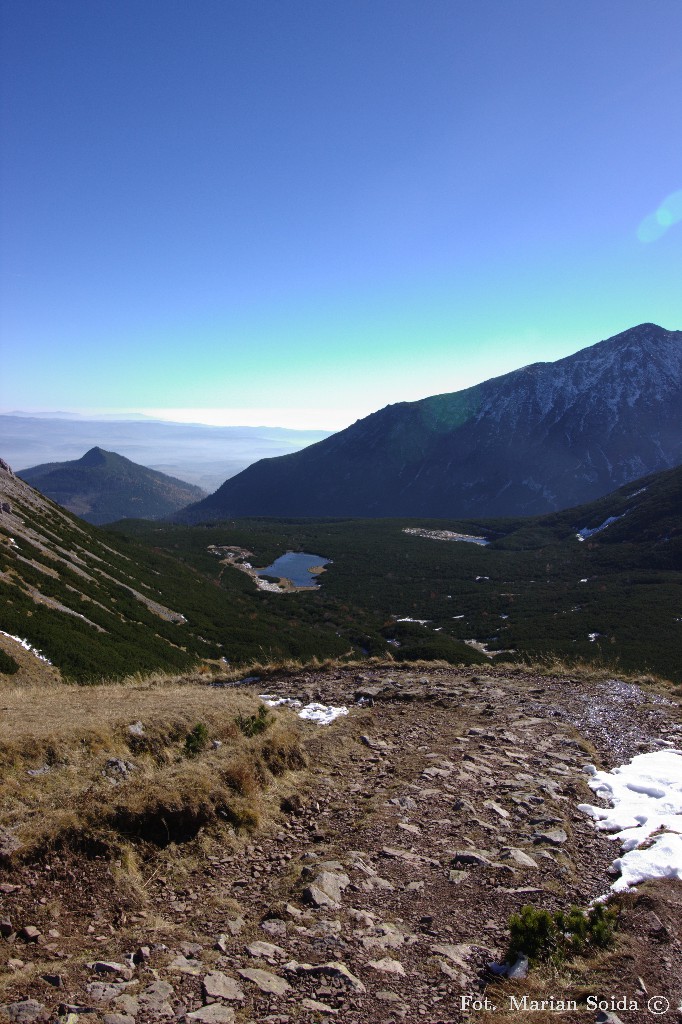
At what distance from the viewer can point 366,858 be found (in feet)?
27.1

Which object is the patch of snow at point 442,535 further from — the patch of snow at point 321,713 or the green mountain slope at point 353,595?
the patch of snow at point 321,713

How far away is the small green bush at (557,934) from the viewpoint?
6168 millimetres

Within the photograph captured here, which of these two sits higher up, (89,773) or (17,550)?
(17,550)

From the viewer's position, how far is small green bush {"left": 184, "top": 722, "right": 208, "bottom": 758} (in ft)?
34.1

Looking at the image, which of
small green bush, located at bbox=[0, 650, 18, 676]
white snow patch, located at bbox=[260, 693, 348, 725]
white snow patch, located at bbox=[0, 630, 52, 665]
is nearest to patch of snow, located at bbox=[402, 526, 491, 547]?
white snow patch, located at bbox=[0, 630, 52, 665]

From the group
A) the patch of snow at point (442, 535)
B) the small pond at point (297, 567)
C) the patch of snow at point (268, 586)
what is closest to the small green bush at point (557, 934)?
the patch of snow at point (268, 586)

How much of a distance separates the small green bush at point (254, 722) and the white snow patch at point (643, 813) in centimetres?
671

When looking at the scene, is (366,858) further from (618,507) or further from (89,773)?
(618,507)

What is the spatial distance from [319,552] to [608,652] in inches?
3129

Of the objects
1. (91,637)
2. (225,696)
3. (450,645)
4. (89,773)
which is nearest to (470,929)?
(89,773)

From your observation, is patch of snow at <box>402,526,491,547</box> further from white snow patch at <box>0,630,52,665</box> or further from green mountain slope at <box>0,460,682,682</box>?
white snow patch at <box>0,630,52,665</box>

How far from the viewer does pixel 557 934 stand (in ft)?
21.0

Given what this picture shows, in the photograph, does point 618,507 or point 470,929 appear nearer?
point 470,929

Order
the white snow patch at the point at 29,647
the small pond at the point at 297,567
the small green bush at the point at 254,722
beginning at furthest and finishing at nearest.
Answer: the small pond at the point at 297,567, the white snow patch at the point at 29,647, the small green bush at the point at 254,722
